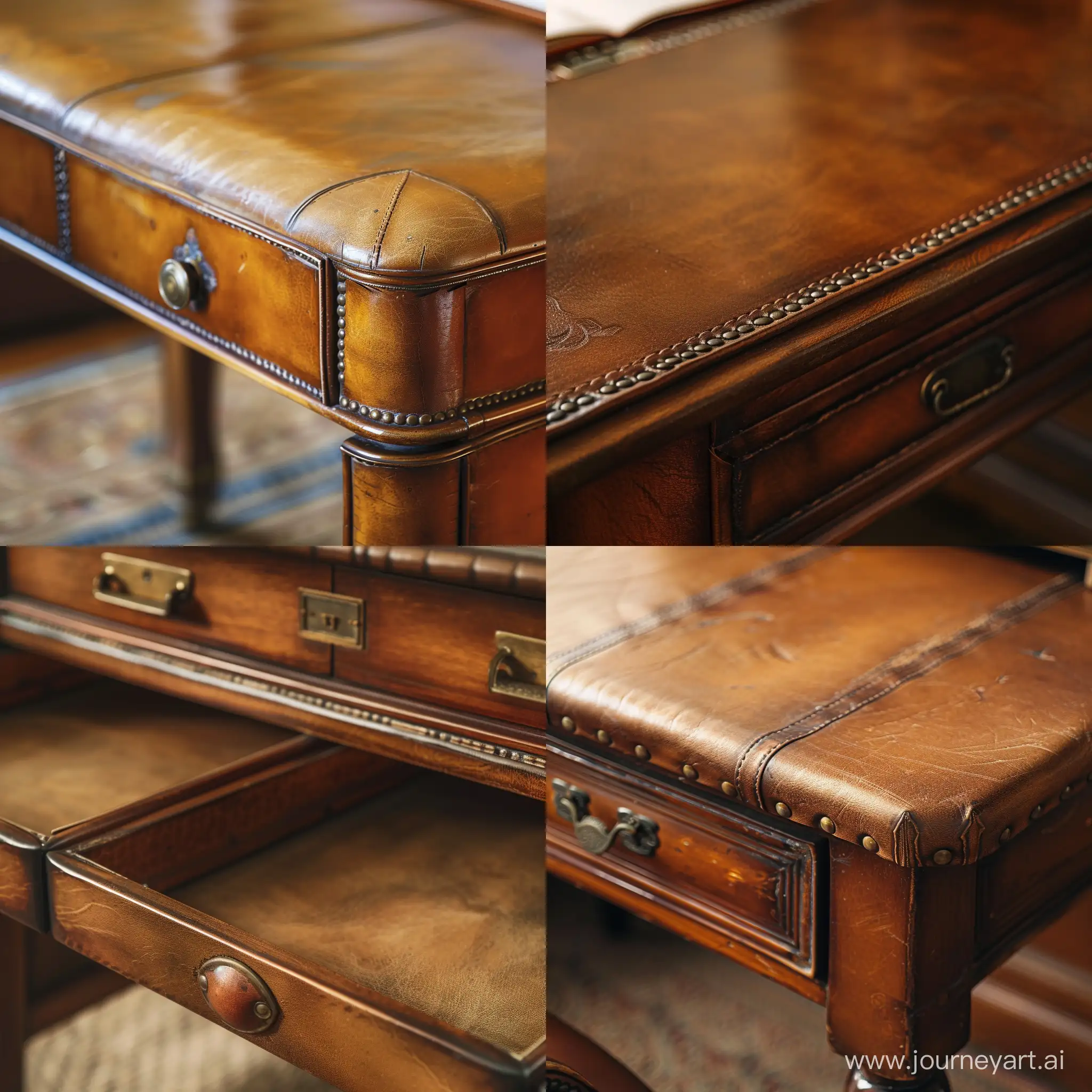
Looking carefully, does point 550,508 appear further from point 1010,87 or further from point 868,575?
point 1010,87

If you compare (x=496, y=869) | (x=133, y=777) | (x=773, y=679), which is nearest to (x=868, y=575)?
(x=773, y=679)

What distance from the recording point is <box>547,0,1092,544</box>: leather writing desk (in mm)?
386

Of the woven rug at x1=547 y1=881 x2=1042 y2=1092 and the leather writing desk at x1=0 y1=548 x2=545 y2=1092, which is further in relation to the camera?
the woven rug at x1=547 y1=881 x2=1042 y2=1092

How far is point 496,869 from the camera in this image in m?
0.59

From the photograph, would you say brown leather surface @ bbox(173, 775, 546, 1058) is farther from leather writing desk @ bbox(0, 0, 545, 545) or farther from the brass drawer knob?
leather writing desk @ bbox(0, 0, 545, 545)

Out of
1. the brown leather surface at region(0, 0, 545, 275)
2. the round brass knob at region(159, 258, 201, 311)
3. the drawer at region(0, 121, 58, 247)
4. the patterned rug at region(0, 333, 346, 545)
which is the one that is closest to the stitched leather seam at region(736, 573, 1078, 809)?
the brown leather surface at region(0, 0, 545, 275)

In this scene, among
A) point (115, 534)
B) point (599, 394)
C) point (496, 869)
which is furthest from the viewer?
point (115, 534)

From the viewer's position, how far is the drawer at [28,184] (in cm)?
60

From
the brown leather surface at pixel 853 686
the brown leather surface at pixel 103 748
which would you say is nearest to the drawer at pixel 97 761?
the brown leather surface at pixel 103 748

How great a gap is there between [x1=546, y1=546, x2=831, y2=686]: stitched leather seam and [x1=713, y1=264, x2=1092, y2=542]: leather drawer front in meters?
0.09

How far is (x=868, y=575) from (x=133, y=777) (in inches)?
15.9

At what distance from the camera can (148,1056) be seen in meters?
0.87

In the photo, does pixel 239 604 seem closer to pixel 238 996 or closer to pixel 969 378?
pixel 238 996

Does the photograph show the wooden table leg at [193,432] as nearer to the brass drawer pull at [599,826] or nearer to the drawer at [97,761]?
the drawer at [97,761]
